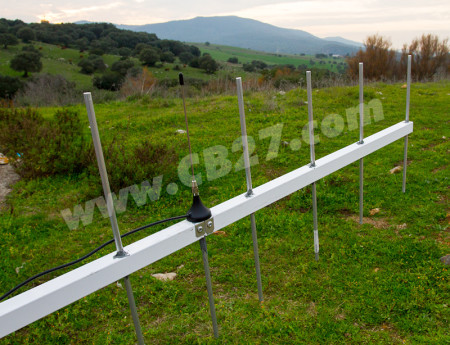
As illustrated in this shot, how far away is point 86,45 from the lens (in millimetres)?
42938

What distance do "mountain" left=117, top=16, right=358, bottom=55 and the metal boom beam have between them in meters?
115

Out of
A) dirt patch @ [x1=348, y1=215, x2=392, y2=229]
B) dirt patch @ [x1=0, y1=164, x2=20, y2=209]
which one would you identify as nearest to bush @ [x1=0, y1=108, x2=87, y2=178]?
dirt patch @ [x1=0, y1=164, x2=20, y2=209]

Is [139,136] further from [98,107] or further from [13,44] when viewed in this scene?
[13,44]

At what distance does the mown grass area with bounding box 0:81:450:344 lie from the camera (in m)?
2.26

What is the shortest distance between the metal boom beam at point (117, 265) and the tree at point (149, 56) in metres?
31.3

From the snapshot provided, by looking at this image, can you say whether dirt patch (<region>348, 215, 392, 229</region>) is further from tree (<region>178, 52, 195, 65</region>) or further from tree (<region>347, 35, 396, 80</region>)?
tree (<region>178, 52, 195, 65</region>)

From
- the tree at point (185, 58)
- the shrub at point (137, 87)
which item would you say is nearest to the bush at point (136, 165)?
the shrub at point (137, 87)

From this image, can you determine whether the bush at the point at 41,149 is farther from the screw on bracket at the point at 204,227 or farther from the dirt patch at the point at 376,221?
the screw on bracket at the point at 204,227

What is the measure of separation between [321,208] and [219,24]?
639 feet

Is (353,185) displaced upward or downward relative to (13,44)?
downward

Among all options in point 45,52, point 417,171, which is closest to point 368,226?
point 417,171

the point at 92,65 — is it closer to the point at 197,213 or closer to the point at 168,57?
the point at 168,57

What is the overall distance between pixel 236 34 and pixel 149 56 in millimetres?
139197

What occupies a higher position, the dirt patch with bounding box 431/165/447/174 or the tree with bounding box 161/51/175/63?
the tree with bounding box 161/51/175/63
